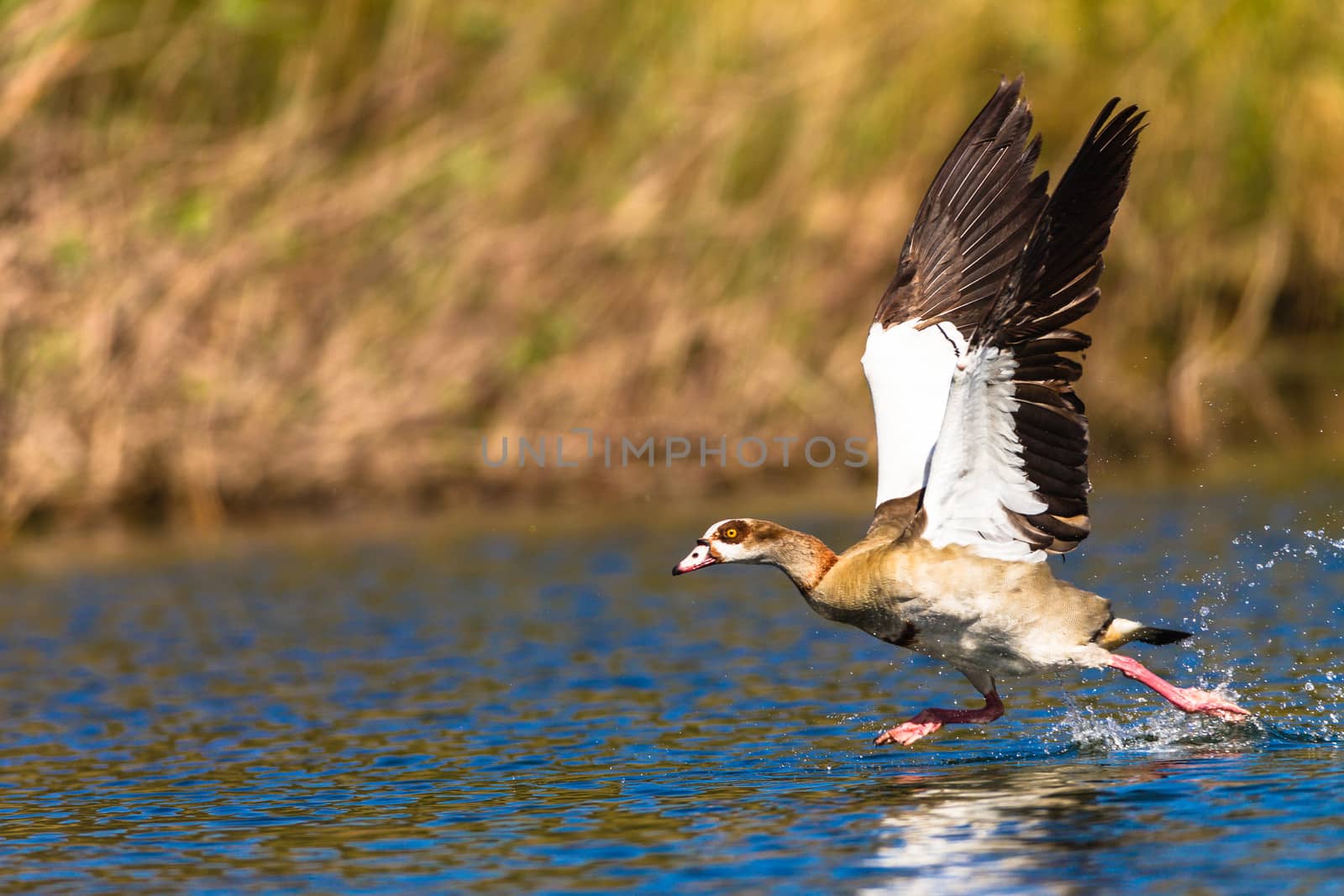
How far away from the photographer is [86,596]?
15875 mm

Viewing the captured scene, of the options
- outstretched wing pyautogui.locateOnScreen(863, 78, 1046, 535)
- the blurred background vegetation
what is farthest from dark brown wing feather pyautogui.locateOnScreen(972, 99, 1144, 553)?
Answer: the blurred background vegetation

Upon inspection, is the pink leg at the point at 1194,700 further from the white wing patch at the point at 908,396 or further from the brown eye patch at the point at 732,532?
the brown eye patch at the point at 732,532

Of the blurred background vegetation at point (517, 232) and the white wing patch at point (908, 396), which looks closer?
the white wing patch at point (908, 396)

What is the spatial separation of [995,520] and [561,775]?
2326 millimetres

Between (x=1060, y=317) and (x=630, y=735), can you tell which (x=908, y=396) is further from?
(x=630, y=735)

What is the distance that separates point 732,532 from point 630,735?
122 centimetres

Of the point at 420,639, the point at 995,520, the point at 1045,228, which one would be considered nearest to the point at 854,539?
the point at 420,639

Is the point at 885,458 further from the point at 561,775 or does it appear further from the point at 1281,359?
the point at 1281,359

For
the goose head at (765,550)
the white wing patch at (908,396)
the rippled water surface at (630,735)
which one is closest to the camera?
the rippled water surface at (630,735)

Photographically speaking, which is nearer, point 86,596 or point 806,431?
point 86,596

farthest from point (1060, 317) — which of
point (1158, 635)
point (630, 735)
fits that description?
point (630, 735)

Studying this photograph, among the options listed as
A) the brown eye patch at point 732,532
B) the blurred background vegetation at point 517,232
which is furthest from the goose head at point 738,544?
the blurred background vegetation at point 517,232

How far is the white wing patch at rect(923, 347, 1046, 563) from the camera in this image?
8.34m

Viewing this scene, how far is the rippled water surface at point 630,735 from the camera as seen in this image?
7.09 meters
